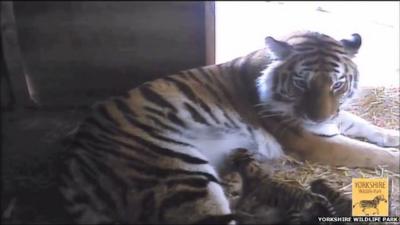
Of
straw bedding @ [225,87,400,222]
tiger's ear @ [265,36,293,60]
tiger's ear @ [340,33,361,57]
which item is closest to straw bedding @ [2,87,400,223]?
straw bedding @ [225,87,400,222]

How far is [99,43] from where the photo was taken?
1521mm

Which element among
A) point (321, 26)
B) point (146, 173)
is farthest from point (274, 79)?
point (146, 173)

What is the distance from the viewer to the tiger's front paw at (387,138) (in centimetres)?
165

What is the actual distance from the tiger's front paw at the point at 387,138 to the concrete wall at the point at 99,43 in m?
0.52

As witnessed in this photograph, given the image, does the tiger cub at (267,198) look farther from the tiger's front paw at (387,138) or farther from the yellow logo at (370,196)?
the tiger's front paw at (387,138)

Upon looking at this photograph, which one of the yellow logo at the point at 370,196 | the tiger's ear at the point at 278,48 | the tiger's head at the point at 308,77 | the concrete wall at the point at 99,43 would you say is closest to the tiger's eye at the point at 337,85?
the tiger's head at the point at 308,77

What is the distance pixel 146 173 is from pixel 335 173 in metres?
0.48

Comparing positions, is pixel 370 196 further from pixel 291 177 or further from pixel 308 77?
pixel 308 77

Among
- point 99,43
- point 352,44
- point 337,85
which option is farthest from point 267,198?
point 99,43

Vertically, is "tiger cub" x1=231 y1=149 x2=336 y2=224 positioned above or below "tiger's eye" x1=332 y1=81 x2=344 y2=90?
below

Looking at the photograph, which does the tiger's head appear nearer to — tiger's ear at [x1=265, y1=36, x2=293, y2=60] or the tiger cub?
tiger's ear at [x1=265, y1=36, x2=293, y2=60]

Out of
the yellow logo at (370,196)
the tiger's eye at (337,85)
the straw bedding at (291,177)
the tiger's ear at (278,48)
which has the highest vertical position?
the tiger's ear at (278,48)

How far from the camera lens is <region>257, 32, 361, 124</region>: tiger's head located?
1606 mm

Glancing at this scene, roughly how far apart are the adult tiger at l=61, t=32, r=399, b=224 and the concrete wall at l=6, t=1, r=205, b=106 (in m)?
0.05
